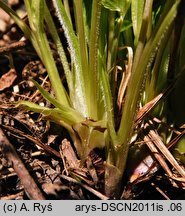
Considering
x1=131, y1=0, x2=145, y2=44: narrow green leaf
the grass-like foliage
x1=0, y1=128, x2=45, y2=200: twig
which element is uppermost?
x1=131, y1=0, x2=145, y2=44: narrow green leaf

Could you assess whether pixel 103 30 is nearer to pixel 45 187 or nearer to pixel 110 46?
pixel 110 46

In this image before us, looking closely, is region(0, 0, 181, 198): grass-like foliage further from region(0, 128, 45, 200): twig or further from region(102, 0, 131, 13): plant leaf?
region(0, 128, 45, 200): twig

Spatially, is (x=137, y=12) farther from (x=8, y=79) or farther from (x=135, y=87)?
(x=8, y=79)

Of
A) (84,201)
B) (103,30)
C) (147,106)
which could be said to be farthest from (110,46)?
(84,201)

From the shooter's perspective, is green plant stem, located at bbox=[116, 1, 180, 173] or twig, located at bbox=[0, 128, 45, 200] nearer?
green plant stem, located at bbox=[116, 1, 180, 173]

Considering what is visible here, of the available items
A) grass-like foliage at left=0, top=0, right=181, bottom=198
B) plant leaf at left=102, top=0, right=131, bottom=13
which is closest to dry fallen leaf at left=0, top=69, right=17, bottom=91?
grass-like foliage at left=0, top=0, right=181, bottom=198
